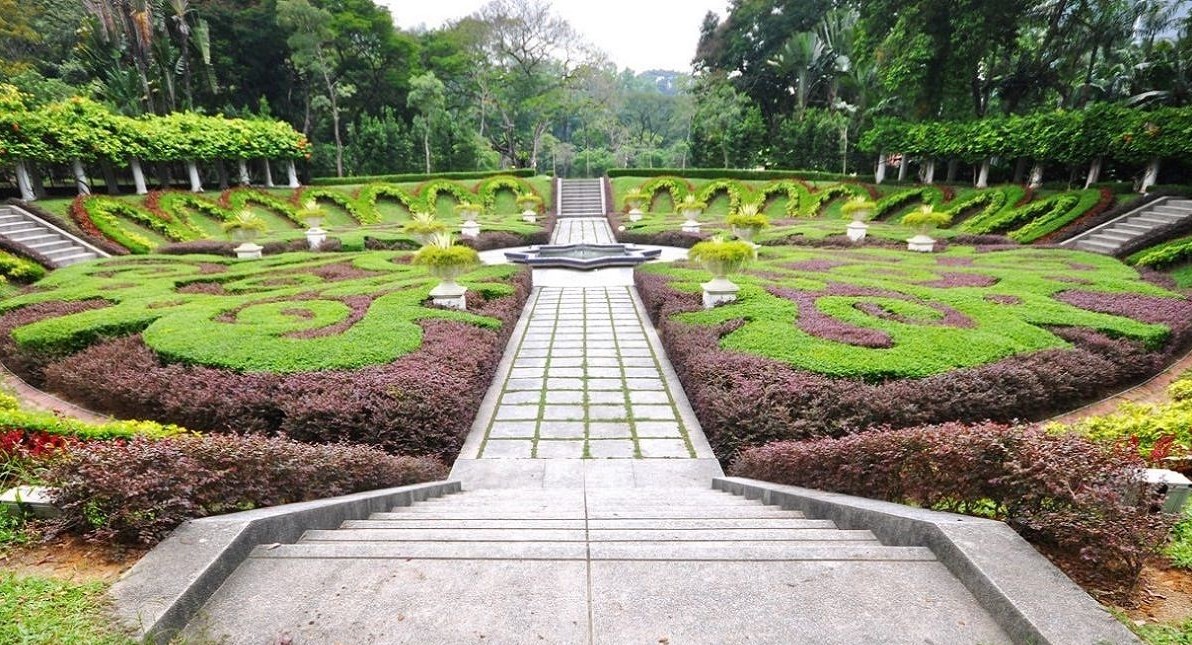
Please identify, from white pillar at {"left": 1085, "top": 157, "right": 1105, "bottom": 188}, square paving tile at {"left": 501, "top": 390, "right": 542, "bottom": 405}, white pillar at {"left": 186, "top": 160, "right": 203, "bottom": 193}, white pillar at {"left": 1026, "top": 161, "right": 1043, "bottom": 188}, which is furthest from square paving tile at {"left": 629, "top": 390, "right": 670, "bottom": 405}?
white pillar at {"left": 186, "top": 160, "right": 203, "bottom": 193}

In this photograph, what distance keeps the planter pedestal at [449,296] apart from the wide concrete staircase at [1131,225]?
14.7 meters

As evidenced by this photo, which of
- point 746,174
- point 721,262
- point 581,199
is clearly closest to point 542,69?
point 581,199

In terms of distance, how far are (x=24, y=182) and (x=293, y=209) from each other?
7.17 metres

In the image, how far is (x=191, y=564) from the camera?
219 centimetres

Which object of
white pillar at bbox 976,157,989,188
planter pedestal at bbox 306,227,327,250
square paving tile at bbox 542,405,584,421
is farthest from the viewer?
white pillar at bbox 976,157,989,188

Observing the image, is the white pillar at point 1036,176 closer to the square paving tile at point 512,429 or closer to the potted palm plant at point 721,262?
the potted palm plant at point 721,262

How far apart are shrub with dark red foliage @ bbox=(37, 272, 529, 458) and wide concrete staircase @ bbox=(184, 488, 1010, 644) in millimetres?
2235

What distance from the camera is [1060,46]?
19938 millimetres

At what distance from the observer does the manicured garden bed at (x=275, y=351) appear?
5.09 meters

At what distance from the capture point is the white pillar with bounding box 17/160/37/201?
15555 mm

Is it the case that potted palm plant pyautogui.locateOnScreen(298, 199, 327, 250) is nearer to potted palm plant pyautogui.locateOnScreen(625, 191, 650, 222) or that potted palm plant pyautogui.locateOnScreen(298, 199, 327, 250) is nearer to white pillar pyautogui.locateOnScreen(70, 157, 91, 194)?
white pillar pyautogui.locateOnScreen(70, 157, 91, 194)

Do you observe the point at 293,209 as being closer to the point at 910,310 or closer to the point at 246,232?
the point at 246,232

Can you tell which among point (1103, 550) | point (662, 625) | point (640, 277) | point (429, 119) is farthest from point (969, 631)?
point (429, 119)

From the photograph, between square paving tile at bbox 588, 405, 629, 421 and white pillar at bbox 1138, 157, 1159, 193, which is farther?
white pillar at bbox 1138, 157, 1159, 193
